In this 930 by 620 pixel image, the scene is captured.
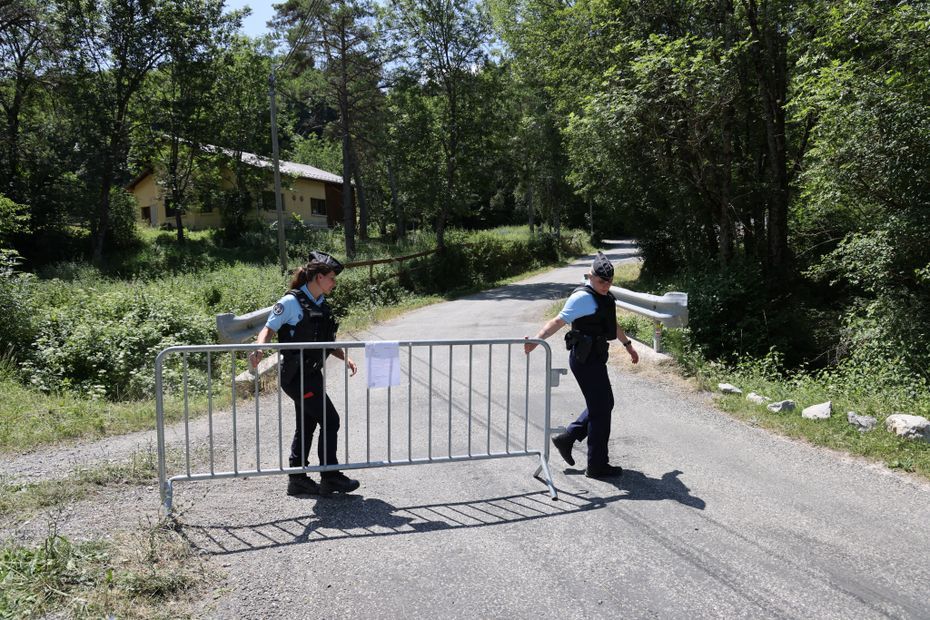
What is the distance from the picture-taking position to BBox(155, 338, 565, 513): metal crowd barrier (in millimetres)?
4582

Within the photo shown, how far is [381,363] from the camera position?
4.86m

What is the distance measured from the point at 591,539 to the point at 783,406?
13.1ft

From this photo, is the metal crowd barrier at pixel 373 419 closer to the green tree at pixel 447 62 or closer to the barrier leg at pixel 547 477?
the barrier leg at pixel 547 477

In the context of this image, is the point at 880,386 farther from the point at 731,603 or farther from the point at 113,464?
the point at 113,464

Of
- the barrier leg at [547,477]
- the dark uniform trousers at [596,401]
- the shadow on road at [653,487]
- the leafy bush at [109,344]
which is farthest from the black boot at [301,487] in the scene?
the leafy bush at [109,344]

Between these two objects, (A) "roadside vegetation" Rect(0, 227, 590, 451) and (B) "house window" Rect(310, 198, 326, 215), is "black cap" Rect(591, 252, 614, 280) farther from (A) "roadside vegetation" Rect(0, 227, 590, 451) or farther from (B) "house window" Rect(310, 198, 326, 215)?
(B) "house window" Rect(310, 198, 326, 215)

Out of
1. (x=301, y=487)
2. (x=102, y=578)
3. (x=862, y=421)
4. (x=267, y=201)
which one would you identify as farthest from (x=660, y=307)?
(x=267, y=201)

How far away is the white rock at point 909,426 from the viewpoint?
18.5ft

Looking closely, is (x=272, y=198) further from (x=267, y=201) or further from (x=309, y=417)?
(x=309, y=417)

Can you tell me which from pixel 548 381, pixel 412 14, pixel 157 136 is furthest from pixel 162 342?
pixel 157 136

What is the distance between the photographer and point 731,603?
10.8ft

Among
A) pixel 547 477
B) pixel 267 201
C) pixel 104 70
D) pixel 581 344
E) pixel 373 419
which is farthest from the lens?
pixel 267 201

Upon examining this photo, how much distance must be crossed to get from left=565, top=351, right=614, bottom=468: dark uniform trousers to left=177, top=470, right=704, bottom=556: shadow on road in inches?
10.6

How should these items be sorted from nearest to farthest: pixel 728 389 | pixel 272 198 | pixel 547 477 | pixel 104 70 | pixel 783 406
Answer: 1. pixel 547 477
2. pixel 783 406
3. pixel 728 389
4. pixel 104 70
5. pixel 272 198
